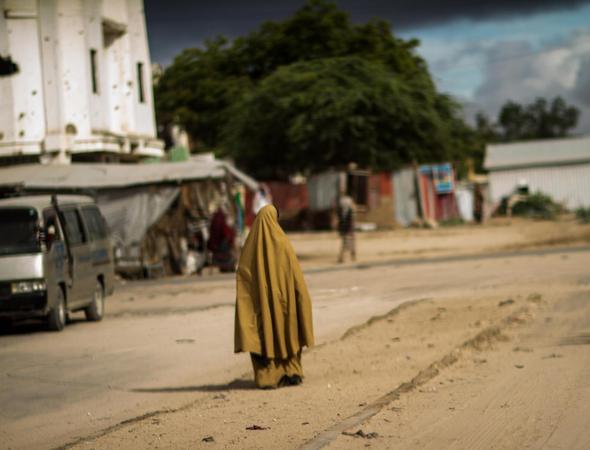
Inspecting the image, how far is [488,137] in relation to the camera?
119 m

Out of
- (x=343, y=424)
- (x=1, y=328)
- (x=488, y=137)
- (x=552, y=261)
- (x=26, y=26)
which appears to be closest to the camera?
(x=343, y=424)

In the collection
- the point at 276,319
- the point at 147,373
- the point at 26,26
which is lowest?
the point at 147,373

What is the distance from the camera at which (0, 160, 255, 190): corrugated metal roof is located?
26.7 metres

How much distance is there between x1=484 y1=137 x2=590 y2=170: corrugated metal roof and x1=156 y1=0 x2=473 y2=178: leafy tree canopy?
31.4 ft

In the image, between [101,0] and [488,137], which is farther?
[488,137]

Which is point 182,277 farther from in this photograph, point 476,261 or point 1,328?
point 1,328

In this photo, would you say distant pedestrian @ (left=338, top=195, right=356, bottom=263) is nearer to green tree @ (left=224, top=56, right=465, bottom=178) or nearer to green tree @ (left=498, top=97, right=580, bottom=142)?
green tree @ (left=224, top=56, right=465, bottom=178)

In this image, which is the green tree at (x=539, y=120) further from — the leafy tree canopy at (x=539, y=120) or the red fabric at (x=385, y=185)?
the red fabric at (x=385, y=185)

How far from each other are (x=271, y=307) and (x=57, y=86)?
23.3 metres

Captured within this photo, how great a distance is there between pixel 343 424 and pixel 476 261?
20342 millimetres

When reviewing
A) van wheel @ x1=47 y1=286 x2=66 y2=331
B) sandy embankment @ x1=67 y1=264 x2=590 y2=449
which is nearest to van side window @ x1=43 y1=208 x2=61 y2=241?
van wheel @ x1=47 y1=286 x2=66 y2=331

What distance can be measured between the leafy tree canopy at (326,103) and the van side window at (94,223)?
26183 millimetres

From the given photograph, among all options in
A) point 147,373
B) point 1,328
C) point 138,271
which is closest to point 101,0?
point 138,271

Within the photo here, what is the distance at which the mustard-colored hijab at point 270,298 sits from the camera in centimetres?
968
